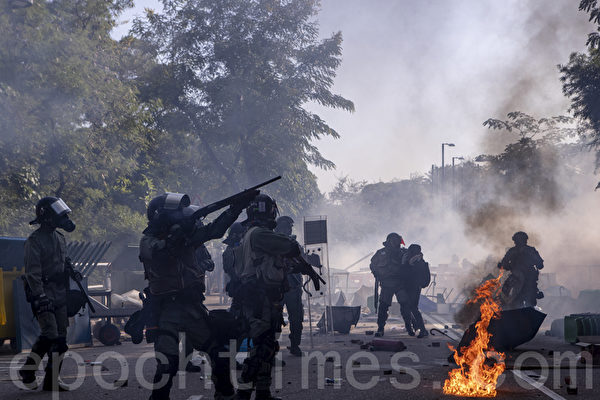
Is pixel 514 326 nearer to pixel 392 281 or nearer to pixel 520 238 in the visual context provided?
pixel 520 238

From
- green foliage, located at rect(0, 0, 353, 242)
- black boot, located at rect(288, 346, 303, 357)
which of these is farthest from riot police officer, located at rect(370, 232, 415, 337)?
green foliage, located at rect(0, 0, 353, 242)

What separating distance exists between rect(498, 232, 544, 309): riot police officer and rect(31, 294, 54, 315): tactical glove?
29.0ft

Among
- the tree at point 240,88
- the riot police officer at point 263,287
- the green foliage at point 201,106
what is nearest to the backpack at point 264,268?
the riot police officer at point 263,287

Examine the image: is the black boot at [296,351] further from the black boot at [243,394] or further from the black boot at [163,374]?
the black boot at [163,374]

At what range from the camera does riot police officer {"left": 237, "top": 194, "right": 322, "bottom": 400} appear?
20.1ft

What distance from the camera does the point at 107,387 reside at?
7734 millimetres

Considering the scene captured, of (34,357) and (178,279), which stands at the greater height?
(178,279)

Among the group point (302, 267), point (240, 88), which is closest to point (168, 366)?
point (302, 267)

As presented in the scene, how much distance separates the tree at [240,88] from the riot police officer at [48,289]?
24949mm

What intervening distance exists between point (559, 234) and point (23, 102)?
26803 millimetres

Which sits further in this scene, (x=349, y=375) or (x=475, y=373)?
(x=349, y=375)

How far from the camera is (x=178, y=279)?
564 centimetres

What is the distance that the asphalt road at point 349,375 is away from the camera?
6961mm

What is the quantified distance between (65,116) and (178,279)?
1370cm
